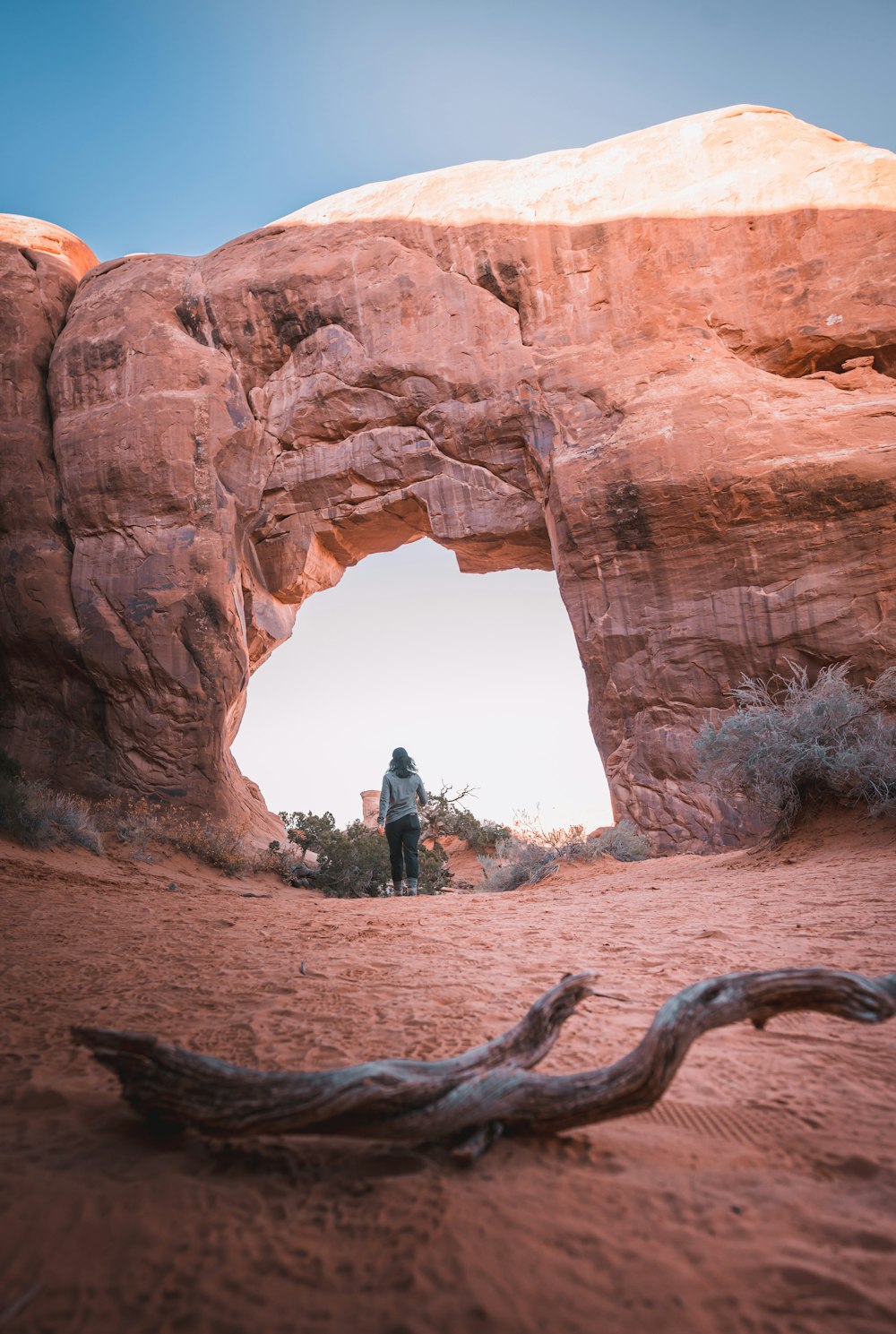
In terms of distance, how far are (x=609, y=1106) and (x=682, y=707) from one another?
10.0m

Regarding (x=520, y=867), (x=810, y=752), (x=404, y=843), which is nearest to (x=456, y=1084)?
(x=810, y=752)

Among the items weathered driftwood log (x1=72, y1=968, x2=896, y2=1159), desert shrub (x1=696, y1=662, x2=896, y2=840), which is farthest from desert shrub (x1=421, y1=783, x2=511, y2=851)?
weathered driftwood log (x1=72, y1=968, x2=896, y2=1159)

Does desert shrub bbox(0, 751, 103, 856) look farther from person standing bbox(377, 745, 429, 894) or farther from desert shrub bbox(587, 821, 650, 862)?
desert shrub bbox(587, 821, 650, 862)

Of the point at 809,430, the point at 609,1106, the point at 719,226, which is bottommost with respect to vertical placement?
the point at 609,1106

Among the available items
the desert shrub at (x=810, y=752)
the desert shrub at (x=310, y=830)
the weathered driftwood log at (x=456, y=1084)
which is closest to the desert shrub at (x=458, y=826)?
the desert shrub at (x=310, y=830)

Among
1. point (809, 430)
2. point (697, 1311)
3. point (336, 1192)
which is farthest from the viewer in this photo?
point (809, 430)

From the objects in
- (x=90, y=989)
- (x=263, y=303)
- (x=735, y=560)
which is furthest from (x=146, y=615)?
(x=90, y=989)

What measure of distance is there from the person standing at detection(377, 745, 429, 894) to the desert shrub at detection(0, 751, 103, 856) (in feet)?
11.0

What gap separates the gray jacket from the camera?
927cm

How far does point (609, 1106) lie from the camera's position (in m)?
1.79

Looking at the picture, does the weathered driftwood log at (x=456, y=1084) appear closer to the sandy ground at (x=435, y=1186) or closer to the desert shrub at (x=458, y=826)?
the sandy ground at (x=435, y=1186)

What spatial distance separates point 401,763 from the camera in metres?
9.48

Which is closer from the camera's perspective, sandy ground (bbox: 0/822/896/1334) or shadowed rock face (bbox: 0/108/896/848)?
sandy ground (bbox: 0/822/896/1334)

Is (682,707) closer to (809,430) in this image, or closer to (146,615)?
(809,430)
